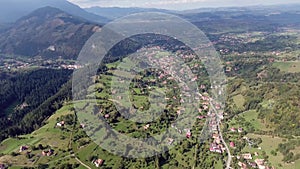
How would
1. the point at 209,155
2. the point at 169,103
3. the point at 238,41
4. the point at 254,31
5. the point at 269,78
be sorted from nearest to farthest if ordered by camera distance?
the point at 209,155
the point at 169,103
the point at 269,78
the point at 238,41
the point at 254,31

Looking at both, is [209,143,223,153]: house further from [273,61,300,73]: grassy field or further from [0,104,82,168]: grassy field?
[273,61,300,73]: grassy field

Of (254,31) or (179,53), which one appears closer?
(179,53)

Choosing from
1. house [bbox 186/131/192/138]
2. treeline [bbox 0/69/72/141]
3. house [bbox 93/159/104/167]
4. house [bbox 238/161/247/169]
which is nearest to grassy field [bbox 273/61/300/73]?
house [bbox 186/131/192/138]

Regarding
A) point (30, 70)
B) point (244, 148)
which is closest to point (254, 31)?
point (30, 70)

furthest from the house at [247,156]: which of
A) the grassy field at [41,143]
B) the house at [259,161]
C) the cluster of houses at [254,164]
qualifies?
the grassy field at [41,143]

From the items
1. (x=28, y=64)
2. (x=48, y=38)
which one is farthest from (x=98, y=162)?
(x=48, y=38)

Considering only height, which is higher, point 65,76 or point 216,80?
point 216,80

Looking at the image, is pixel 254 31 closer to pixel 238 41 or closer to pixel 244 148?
pixel 238 41

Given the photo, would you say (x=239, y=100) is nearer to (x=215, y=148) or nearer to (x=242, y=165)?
(x=215, y=148)
